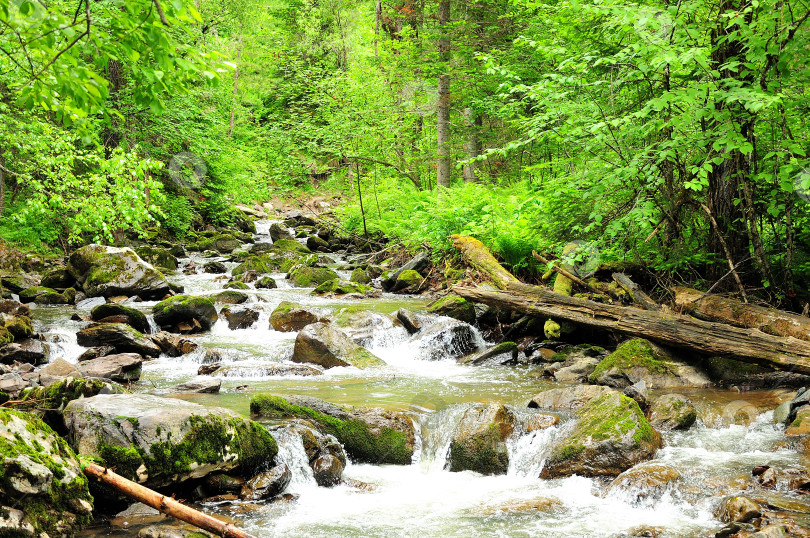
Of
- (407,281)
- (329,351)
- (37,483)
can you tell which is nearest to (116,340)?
(329,351)

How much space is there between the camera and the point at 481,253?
12.8 metres

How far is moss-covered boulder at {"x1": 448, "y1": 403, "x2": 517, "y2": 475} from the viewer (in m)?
6.41

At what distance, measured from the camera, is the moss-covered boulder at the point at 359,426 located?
6.60m

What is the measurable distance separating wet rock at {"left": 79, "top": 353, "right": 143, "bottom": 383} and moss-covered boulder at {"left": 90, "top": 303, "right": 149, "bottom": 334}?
8.92 ft

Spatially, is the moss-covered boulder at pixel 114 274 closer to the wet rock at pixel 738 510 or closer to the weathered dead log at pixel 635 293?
the weathered dead log at pixel 635 293

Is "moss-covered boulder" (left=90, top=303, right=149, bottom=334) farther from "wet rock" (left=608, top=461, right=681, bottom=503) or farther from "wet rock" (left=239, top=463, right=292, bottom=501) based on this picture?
"wet rock" (left=608, top=461, right=681, bottom=503)

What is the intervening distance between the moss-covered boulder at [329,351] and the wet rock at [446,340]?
3.57 feet

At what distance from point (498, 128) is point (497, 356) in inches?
385

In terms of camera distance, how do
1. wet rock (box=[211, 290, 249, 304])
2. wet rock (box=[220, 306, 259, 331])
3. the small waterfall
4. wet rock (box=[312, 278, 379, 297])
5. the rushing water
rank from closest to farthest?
the rushing water, the small waterfall, wet rock (box=[220, 306, 259, 331]), wet rock (box=[211, 290, 249, 304]), wet rock (box=[312, 278, 379, 297])

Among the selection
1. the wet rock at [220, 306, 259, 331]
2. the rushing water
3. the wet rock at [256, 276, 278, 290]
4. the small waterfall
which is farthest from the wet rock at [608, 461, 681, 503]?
the wet rock at [256, 276, 278, 290]

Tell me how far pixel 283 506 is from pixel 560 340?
676cm

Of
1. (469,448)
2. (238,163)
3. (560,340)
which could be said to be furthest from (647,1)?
(238,163)

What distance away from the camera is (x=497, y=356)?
10578 millimetres

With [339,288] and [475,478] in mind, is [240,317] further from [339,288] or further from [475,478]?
[475,478]
